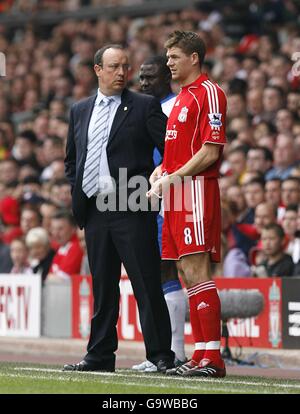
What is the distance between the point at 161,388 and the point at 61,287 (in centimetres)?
698

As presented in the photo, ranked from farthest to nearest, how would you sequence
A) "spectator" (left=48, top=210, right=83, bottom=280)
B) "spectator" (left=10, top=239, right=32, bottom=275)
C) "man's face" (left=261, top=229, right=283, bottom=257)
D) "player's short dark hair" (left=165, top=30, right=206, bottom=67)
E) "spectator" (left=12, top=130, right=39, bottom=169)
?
"spectator" (left=12, top=130, right=39, bottom=169) < "spectator" (left=10, top=239, right=32, bottom=275) < "spectator" (left=48, top=210, right=83, bottom=280) < "man's face" (left=261, top=229, right=283, bottom=257) < "player's short dark hair" (left=165, top=30, right=206, bottom=67)

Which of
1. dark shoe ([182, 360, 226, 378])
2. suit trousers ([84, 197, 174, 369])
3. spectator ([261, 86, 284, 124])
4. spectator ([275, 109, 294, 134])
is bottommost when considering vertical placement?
dark shoe ([182, 360, 226, 378])

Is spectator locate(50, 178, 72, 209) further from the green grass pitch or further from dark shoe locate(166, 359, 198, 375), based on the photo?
dark shoe locate(166, 359, 198, 375)

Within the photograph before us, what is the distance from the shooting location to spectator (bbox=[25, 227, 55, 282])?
16688 mm

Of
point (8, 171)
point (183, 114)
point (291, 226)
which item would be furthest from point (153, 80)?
point (8, 171)

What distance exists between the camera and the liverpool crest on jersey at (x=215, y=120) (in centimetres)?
973

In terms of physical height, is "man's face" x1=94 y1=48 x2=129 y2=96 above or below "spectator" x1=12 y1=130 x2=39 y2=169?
below

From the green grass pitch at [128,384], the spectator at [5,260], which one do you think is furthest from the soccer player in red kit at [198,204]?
the spectator at [5,260]

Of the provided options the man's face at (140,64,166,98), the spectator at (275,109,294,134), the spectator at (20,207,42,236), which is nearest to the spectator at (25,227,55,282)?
the spectator at (20,207,42,236)

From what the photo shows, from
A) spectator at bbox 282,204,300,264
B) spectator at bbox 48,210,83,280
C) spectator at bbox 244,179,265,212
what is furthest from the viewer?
spectator at bbox 48,210,83,280

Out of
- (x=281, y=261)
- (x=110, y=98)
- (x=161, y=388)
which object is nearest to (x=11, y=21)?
(x=281, y=261)

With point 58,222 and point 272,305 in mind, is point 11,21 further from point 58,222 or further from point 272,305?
point 272,305

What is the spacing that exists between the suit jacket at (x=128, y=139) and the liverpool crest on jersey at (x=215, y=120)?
74cm

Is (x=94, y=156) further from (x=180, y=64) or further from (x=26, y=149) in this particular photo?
(x=26, y=149)
